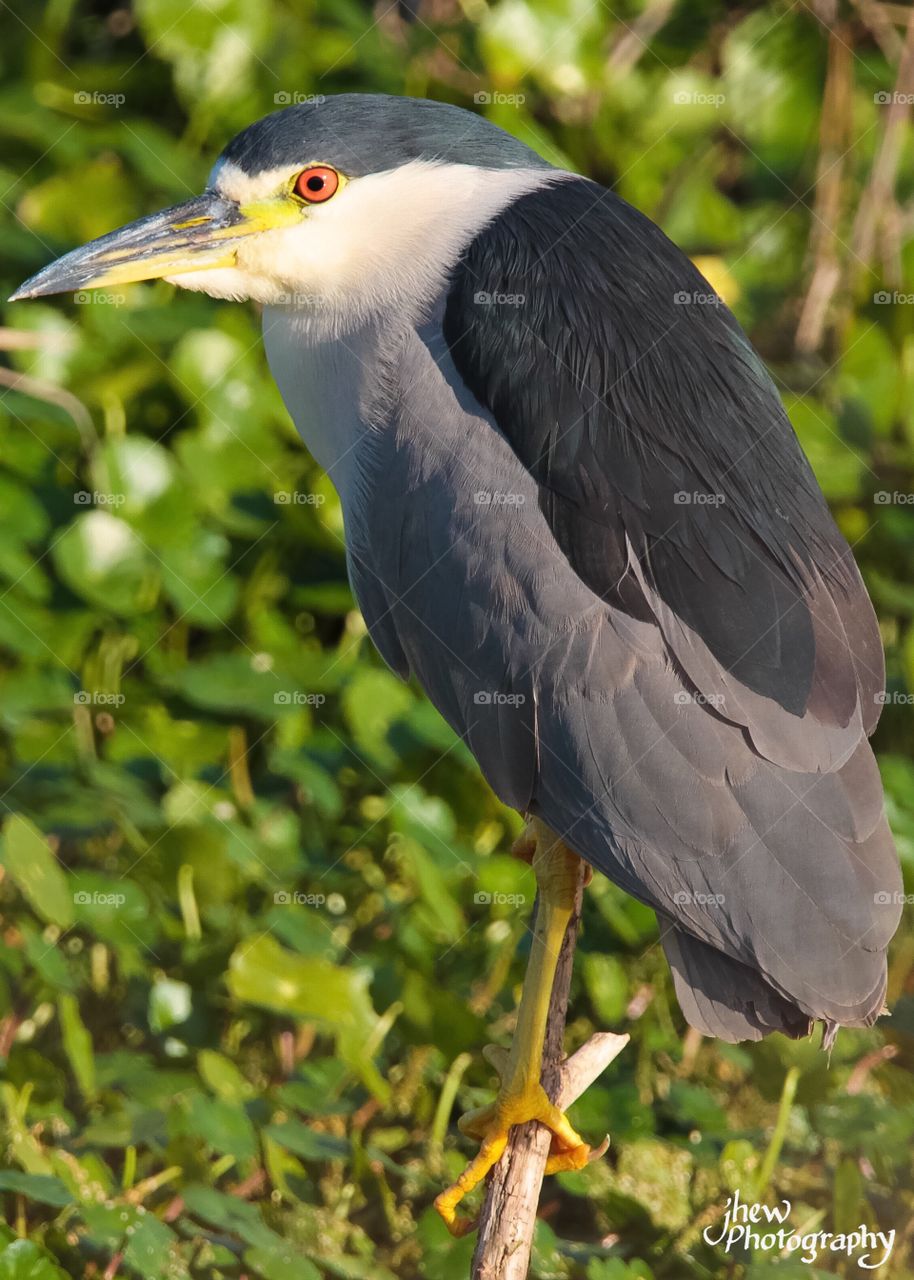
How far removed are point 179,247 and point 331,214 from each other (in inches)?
8.7

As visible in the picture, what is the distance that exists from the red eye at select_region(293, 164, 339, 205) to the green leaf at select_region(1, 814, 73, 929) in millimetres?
1310

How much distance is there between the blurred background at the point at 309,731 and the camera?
2.66 metres

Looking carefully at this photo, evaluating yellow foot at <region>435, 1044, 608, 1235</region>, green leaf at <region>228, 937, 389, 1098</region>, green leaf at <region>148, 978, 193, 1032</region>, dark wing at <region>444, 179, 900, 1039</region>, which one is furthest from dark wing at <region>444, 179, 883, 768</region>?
green leaf at <region>148, 978, 193, 1032</region>

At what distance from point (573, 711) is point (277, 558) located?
1.87m

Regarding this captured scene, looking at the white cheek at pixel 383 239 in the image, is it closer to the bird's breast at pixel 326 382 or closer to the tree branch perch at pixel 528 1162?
the bird's breast at pixel 326 382

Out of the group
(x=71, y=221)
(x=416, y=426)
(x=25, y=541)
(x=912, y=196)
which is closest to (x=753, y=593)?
(x=416, y=426)

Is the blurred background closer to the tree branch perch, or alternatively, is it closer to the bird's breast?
Result: the tree branch perch

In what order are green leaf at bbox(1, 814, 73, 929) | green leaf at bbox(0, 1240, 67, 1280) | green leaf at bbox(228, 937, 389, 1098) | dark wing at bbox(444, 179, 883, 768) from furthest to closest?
green leaf at bbox(1, 814, 73, 929) < green leaf at bbox(228, 937, 389, 1098) < green leaf at bbox(0, 1240, 67, 1280) < dark wing at bbox(444, 179, 883, 768)

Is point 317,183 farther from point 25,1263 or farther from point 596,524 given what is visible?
point 25,1263

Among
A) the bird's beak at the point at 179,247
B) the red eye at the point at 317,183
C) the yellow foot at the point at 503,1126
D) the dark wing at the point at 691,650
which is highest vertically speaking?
the red eye at the point at 317,183

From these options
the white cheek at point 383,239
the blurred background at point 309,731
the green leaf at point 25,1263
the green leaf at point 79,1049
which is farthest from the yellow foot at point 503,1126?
the white cheek at point 383,239

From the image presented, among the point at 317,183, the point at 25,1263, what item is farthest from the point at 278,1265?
the point at 317,183

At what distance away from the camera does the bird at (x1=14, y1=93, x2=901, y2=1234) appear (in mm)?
1986

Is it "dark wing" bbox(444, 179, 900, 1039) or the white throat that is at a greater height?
the white throat
